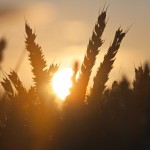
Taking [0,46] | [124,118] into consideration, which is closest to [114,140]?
[124,118]

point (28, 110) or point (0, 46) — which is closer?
point (28, 110)

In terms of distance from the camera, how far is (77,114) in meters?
1.38

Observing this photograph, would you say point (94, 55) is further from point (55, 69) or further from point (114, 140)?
point (114, 140)

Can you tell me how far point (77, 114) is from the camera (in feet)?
4.54

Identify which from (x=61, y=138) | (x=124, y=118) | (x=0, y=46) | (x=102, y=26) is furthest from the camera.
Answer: (x=0, y=46)

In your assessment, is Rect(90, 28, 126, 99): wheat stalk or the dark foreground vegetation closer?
the dark foreground vegetation

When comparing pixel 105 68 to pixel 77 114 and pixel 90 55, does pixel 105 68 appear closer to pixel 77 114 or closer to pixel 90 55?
pixel 90 55

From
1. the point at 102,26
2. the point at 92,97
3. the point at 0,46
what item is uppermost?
the point at 0,46

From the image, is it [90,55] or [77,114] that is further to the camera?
[90,55]

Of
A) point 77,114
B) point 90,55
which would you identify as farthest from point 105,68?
point 77,114

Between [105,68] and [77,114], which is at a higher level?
[105,68]

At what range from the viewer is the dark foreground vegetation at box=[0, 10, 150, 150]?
1357mm

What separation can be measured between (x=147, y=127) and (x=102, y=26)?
0.51 meters

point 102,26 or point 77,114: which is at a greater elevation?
point 102,26
